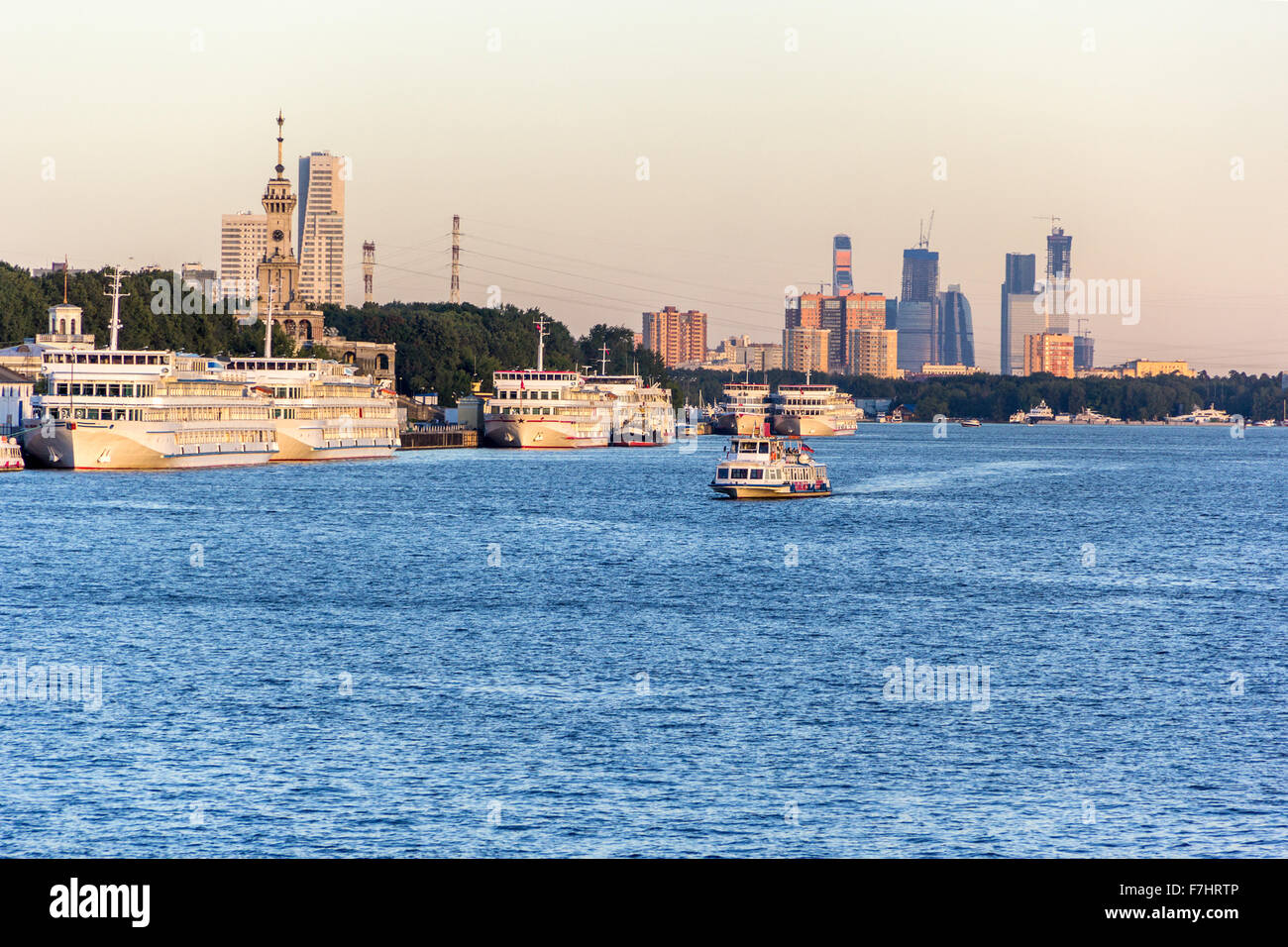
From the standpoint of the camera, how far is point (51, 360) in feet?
416

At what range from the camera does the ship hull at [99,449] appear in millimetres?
125000

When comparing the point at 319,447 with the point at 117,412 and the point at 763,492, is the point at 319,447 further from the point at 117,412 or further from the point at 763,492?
the point at 763,492

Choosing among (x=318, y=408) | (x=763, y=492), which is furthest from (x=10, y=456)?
(x=763, y=492)

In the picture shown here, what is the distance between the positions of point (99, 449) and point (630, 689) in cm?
9759

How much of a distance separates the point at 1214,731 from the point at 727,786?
12.9 m

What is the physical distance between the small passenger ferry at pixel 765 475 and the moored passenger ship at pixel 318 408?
186 ft

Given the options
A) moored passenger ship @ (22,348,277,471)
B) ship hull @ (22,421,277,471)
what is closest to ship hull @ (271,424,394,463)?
moored passenger ship @ (22,348,277,471)

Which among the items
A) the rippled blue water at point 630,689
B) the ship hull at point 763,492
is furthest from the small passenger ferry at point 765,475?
the rippled blue water at point 630,689

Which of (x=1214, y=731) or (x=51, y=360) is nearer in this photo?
(x=1214, y=731)

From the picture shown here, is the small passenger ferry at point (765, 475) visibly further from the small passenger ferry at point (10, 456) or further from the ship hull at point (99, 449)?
the small passenger ferry at point (10, 456)

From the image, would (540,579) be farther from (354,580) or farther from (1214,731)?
(1214,731)

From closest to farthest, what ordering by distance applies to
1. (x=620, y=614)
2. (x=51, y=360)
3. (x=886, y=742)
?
(x=886, y=742) → (x=620, y=614) → (x=51, y=360)
